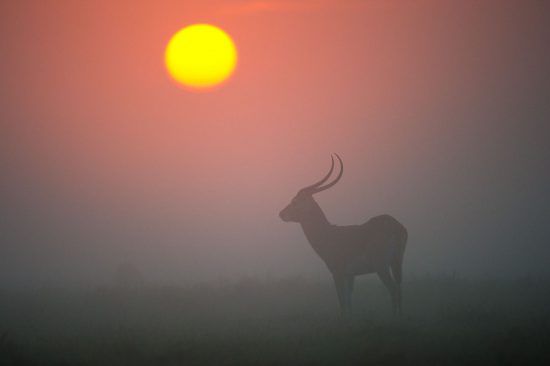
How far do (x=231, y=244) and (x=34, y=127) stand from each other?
239 feet

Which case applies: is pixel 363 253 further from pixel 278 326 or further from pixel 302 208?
pixel 278 326

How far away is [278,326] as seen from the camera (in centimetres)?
1119

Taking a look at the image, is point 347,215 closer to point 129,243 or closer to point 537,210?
point 537,210

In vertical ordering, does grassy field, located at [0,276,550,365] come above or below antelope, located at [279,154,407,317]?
below

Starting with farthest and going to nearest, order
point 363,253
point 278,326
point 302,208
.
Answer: point 302,208 < point 363,253 < point 278,326

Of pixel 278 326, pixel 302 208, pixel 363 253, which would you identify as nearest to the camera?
pixel 278 326

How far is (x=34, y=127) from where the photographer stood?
102 metres

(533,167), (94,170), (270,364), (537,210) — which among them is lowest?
(270,364)

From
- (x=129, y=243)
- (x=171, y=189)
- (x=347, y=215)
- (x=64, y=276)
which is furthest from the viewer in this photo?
(x=171, y=189)

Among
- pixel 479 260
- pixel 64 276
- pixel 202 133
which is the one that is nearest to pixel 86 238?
pixel 64 276

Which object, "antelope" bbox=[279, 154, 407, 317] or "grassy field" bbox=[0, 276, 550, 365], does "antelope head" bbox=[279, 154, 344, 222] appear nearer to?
"antelope" bbox=[279, 154, 407, 317]

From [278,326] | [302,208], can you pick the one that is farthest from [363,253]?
[278,326]

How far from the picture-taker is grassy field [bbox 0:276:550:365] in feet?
29.6

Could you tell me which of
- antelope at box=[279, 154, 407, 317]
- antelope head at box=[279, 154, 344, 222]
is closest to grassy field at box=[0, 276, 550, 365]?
antelope at box=[279, 154, 407, 317]
